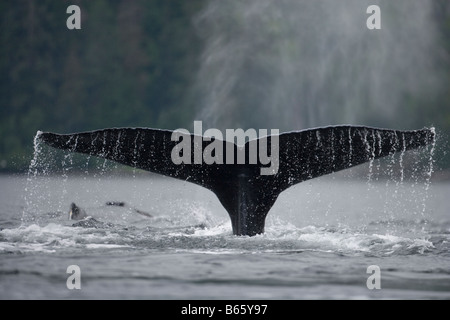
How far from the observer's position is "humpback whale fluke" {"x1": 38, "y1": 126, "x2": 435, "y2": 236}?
28.4 ft

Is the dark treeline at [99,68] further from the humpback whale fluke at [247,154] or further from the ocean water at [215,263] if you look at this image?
the humpback whale fluke at [247,154]

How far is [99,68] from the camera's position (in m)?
78.8

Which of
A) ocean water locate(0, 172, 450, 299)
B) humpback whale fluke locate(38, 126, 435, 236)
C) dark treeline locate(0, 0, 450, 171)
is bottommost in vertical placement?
ocean water locate(0, 172, 450, 299)

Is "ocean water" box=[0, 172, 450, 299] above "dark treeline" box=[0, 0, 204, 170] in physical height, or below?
below

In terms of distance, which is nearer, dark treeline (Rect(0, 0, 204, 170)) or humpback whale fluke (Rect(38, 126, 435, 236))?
humpback whale fluke (Rect(38, 126, 435, 236))

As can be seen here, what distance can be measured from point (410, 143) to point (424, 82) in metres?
61.0

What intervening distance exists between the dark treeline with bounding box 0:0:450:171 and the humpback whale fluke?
54.4m

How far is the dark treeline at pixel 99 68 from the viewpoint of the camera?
6894cm

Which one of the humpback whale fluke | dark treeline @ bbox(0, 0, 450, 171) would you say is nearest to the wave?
the humpback whale fluke

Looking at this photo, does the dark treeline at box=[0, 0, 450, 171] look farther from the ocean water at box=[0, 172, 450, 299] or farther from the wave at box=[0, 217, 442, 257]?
the ocean water at box=[0, 172, 450, 299]

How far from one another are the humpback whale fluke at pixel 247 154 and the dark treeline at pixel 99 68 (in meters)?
54.4

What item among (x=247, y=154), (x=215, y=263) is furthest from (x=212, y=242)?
(x=247, y=154)

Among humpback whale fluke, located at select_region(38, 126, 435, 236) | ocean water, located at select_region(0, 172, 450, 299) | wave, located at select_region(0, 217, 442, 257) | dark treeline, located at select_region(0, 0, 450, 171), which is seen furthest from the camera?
dark treeline, located at select_region(0, 0, 450, 171)
